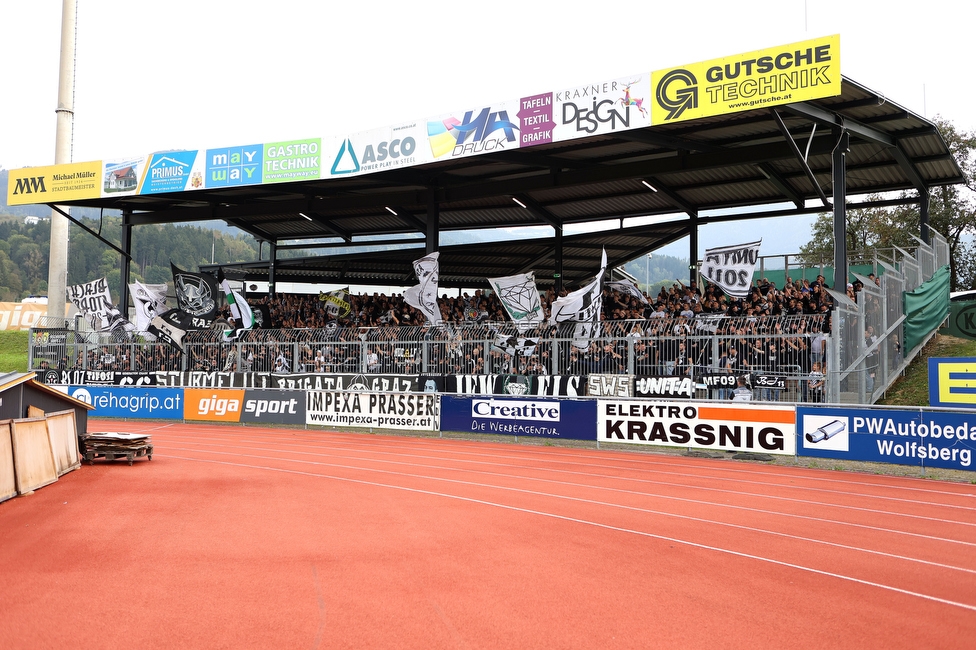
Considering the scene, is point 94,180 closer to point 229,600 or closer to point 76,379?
point 76,379

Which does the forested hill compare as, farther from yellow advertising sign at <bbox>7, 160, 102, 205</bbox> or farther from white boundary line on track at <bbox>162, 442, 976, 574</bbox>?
white boundary line on track at <bbox>162, 442, 976, 574</bbox>

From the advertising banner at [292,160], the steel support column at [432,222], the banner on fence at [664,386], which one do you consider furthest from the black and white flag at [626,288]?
the advertising banner at [292,160]

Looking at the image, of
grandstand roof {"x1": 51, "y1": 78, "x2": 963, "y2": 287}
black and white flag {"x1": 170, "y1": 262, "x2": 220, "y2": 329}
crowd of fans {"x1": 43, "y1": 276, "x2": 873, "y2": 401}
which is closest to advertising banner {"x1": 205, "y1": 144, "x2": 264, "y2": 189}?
grandstand roof {"x1": 51, "y1": 78, "x2": 963, "y2": 287}

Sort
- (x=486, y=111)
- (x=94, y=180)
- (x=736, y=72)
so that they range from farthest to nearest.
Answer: (x=94, y=180) < (x=486, y=111) < (x=736, y=72)

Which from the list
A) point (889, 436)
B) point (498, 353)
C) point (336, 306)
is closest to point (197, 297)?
point (336, 306)

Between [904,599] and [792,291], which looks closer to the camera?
[904,599]

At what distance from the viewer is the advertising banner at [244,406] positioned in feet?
85.9

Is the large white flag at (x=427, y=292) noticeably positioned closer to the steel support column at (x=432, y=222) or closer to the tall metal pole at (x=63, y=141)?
the steel support column at (x=432, y=222)

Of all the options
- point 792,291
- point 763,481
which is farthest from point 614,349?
point 763,481

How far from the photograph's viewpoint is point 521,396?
72.8 feet

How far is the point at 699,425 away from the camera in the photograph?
18.8m

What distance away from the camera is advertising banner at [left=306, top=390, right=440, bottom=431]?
938 inches

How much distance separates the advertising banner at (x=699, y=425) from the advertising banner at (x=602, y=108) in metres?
6.97

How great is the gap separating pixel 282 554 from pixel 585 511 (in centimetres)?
468
